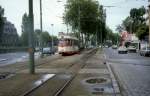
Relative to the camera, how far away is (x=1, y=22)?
133m

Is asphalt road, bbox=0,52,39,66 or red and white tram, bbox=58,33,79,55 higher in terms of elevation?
red and white tram, bbox=58,33,79,55

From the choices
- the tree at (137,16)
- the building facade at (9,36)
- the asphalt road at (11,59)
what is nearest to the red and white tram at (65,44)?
the asphalt road at (11,59)

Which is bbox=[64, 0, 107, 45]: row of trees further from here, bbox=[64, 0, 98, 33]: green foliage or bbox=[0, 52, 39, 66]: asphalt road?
bbox=[0, 52, 39, 66]: asphalt road

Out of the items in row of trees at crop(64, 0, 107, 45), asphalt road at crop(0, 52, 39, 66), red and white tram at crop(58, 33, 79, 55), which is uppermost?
row of trees at crop(64, 0, 107, 45)

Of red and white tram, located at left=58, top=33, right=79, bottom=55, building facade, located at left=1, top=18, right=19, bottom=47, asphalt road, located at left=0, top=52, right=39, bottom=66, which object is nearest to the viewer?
asphalt road, located at left=0, top=52, right=39, bottom=66

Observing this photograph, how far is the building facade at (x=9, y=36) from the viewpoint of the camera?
156 metres

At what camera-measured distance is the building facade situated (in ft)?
511

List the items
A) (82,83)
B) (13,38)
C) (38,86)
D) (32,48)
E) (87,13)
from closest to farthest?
(38,86), (82,83), (32,48), (87,13), (13,38)

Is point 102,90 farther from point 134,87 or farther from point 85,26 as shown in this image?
point 85,26

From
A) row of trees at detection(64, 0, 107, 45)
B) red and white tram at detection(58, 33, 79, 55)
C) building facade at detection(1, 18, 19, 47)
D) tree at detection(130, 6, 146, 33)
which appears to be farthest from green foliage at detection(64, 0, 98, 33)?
tree at detection(130, 6, 146, 33)

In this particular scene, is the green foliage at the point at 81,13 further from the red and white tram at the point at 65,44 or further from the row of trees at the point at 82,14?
the red and white tram at the point at 65,44

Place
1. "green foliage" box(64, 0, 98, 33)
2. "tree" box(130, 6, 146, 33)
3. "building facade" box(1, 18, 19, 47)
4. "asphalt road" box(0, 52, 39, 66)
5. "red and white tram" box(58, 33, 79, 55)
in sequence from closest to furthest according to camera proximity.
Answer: "asphalt road" box(0, 52, 39, 66)
"red and white tram" box(58, 33, 79, 55)
"green foliage" box(64, 0, 98, 33)
"building facade" box(1, 18, 19, 47)
"tree" box(130, 6, 146, 33)

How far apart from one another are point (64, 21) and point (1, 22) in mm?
29012

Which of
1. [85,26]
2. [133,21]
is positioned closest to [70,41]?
[85,26]
